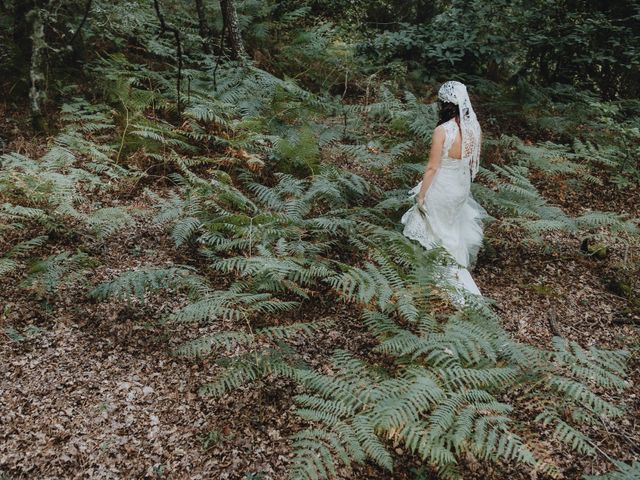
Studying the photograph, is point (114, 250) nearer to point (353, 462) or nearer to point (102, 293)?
point (102, 293)

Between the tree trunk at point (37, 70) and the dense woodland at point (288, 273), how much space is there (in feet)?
0.08

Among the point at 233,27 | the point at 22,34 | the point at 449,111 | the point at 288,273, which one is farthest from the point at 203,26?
the point at 288,273

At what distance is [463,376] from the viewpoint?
3238 mm

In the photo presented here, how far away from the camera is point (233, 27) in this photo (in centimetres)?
838

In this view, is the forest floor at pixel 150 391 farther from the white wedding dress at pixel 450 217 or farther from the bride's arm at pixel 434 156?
the bride's arm at pixel 434 156

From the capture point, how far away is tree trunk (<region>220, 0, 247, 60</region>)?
26.7 feet

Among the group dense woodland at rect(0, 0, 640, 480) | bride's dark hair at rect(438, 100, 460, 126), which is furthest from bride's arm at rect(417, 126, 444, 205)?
dense woodland at rect(0, 0, 640, 480)

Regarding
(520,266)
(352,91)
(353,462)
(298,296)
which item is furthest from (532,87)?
(353,462)

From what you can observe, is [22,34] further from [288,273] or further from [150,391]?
[150,391]

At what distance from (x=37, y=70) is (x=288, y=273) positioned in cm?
442

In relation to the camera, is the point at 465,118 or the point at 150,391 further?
the point at 465,118

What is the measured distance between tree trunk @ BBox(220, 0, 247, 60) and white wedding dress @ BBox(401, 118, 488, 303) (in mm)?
4721

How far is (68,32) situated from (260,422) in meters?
7.03

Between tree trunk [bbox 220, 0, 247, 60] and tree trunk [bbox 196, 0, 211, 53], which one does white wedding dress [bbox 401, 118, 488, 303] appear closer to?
tree trunk [bbox 220, 0, 247, 60]
